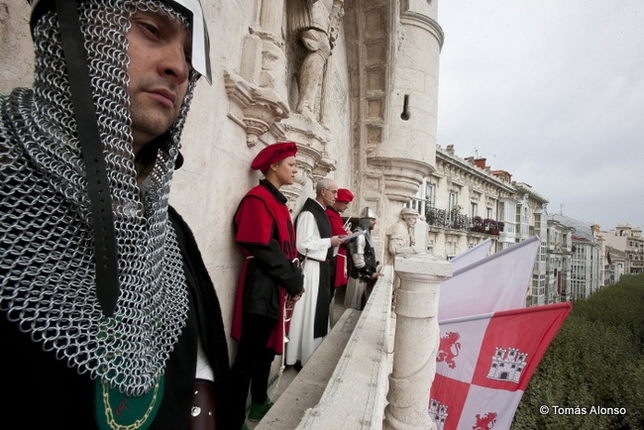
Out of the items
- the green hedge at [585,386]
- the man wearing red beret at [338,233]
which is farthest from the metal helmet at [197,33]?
the green hedge at [585,386]

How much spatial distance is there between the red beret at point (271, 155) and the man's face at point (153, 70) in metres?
1.26

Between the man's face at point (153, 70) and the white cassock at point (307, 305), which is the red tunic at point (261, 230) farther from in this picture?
the man's face at point (153, 70)

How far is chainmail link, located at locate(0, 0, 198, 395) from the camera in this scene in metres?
0.50

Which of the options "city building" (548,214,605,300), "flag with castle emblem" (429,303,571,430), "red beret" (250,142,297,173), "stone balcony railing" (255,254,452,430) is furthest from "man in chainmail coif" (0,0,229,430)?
"city building" (548,214,605,300)

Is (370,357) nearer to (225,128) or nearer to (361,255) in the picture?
(225,128)

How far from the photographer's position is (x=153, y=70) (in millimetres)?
731

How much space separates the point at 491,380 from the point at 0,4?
4.40 meters

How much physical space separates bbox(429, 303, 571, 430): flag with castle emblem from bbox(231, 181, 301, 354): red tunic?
2.23 metres

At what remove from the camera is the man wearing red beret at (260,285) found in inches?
71.5

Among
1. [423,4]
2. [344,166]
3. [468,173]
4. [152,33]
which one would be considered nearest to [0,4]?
[152,33]

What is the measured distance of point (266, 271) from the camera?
188 centimetres

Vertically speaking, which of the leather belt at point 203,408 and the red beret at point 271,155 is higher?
the red beret at point 271,155

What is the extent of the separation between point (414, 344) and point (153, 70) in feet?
6.72

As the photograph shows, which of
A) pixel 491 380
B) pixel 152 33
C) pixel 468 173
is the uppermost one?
pixel 468 173
